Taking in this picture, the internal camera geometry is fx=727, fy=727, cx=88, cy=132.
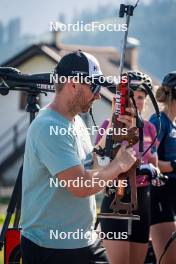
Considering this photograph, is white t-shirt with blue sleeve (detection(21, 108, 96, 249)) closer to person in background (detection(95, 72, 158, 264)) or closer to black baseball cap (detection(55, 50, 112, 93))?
black baseball cap (detection(55, 50, 112, 93))

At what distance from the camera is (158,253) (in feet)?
18.3

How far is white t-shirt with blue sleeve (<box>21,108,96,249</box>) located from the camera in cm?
362

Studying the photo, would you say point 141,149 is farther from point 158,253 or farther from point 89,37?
point 89,37

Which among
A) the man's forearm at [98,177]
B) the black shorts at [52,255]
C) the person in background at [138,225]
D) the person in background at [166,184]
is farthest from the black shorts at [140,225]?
the man's forearm at [98,177]

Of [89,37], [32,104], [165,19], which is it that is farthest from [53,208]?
[165,19]

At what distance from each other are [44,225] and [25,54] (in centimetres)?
2613

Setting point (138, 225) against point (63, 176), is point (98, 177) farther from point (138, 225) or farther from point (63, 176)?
point (138, 225)

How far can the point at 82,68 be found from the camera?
378 cm

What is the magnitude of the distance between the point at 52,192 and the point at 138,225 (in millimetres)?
1684

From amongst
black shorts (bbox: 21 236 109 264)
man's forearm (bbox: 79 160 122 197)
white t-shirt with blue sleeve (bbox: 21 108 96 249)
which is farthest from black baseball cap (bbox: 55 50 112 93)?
black shorts (bbox: 21 236 109 264)

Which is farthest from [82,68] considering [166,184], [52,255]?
[166,184]

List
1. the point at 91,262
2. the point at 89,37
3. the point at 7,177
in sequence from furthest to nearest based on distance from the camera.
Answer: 1. the point at 89,37
2. the point at 7,177
3. the point at 91,262

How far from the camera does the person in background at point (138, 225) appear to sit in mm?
5039
